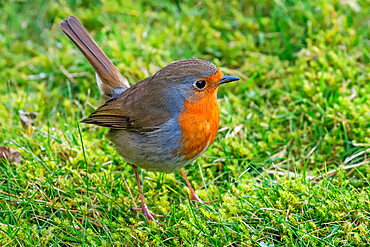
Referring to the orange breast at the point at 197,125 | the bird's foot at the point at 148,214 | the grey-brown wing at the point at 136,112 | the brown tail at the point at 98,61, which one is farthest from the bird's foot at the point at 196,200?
the brown tail at the point at 98,61

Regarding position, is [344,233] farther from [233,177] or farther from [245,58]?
[245,58]

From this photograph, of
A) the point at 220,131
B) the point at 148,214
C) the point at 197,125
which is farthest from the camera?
the point at 220,131

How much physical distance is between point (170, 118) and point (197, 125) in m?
0.24

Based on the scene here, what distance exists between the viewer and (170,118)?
364 cm

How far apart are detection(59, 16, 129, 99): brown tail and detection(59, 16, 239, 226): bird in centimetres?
47

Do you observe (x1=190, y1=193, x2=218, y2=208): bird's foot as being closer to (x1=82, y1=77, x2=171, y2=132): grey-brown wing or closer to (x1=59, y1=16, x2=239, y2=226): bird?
(x1=59, y1=16, x2=239, y2=226): bird

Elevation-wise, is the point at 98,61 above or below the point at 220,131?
above

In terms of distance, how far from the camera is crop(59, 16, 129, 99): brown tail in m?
4.38

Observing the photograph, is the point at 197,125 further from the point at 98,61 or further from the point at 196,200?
the point at 98,61

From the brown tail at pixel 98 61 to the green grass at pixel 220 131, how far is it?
54 centimetres

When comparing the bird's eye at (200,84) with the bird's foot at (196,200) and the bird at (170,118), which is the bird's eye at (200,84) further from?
the bird's foot at (196,200)

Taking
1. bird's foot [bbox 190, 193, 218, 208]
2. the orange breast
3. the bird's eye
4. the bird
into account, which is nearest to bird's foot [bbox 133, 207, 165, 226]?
the bird

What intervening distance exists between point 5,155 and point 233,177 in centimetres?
218

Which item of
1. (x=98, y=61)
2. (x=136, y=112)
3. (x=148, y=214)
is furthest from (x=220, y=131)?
(x=98, y=61)
